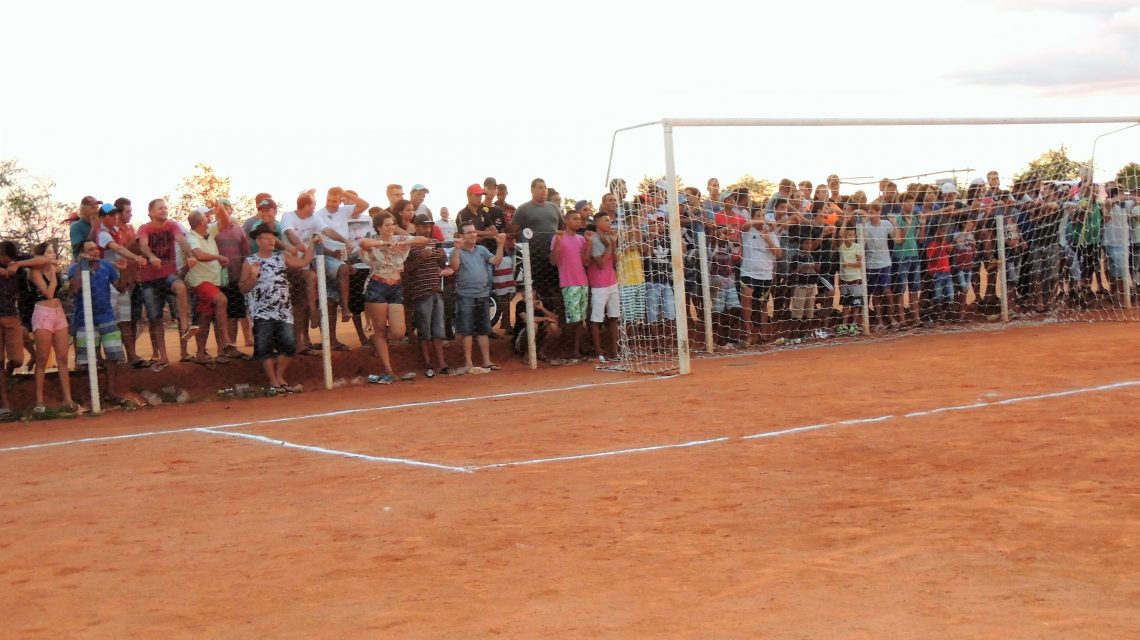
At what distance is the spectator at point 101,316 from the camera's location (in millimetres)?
13414

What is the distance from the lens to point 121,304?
45.6 ft

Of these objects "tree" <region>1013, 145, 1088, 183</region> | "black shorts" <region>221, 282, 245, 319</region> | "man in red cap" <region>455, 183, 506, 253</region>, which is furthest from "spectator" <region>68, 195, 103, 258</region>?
"tree" <region>1013, 145, 1088, 183</region>

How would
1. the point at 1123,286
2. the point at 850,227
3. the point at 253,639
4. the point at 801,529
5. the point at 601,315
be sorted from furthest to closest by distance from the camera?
1. the point at 1123,286
2. the point at 850,227
3. the point at 601,315
4. the point at 801,529
5. the point at 253,639

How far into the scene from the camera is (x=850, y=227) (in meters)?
18.4

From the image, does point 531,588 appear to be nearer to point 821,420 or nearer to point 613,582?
point 613,582

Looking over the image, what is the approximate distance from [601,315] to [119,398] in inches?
245

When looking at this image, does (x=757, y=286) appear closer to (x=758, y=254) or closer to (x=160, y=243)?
(x=758, y=254)

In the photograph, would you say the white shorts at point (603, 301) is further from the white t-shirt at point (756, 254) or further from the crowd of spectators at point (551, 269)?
the white t-shirt at point (756, 254)

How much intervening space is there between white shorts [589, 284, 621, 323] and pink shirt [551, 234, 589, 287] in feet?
0.89

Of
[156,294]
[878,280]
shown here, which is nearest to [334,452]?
[156,294]

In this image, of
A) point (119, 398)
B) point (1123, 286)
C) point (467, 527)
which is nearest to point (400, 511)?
point (467, 527)

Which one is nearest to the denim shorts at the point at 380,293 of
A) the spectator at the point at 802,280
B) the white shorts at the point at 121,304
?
the white shorts at the point at 121,304

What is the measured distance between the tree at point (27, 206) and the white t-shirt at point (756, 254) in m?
12.9

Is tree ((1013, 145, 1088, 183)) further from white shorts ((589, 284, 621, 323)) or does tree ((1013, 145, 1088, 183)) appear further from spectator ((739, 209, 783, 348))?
white shorts ((589, 284, 621, 323))
